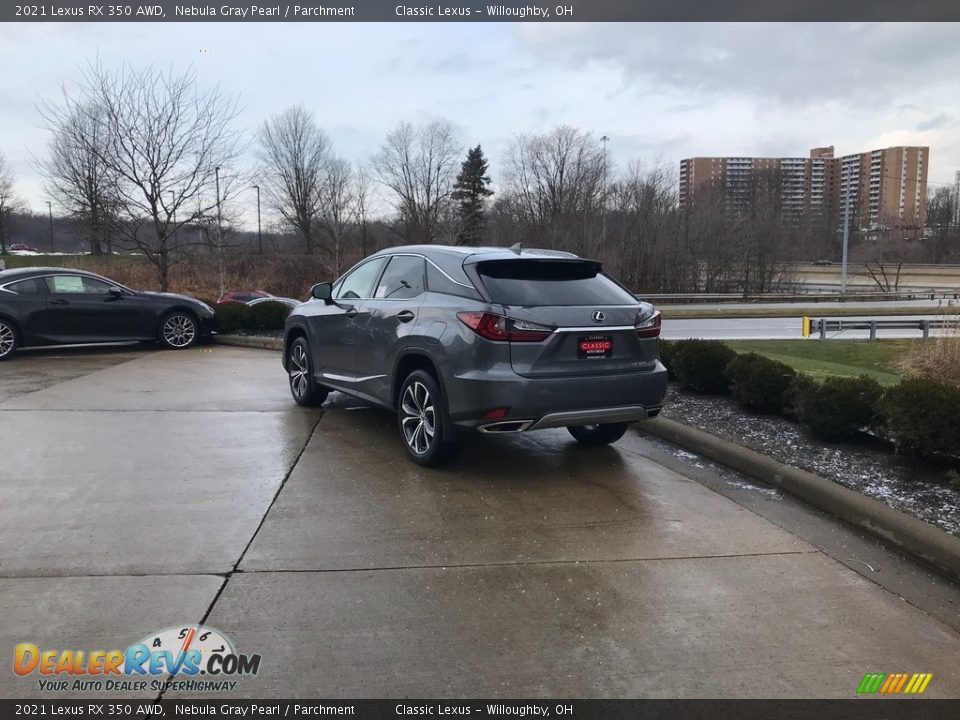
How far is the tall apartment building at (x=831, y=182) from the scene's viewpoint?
65062 millimetres

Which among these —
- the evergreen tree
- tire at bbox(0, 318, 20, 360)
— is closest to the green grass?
tire at bbox(0, 318, 20, 360)

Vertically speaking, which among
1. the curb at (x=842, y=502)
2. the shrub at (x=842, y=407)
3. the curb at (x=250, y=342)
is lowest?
the curb at (x=842, y=502)

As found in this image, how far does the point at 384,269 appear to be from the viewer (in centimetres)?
654

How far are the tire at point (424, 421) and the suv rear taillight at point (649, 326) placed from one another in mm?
1597

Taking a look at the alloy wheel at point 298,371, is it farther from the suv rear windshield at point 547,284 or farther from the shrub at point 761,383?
the shrub at point 761,383

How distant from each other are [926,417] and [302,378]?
19.3ft

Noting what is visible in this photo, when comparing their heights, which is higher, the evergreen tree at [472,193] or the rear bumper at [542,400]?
the evergreen tree at [472,193]

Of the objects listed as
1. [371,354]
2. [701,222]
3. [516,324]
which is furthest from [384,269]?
[701,222]

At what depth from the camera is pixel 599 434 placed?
6.42m

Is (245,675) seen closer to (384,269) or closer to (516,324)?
(516,324)
